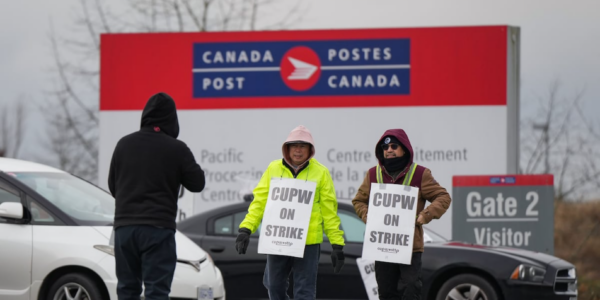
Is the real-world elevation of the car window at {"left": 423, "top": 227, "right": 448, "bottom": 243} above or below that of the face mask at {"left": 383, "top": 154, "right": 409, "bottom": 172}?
below

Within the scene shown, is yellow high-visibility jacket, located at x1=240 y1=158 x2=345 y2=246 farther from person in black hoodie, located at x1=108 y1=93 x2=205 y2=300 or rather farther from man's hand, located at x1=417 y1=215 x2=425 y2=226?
person in black hoodie, located at x1=108 y1=93 x2=205 y2=300

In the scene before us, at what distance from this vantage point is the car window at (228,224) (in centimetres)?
1120

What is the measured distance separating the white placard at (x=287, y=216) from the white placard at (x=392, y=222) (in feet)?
1.56

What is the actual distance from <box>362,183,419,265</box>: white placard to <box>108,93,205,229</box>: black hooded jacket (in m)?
1.52

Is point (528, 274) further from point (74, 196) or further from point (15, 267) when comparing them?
point (15, 267)

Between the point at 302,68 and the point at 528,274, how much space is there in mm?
6569

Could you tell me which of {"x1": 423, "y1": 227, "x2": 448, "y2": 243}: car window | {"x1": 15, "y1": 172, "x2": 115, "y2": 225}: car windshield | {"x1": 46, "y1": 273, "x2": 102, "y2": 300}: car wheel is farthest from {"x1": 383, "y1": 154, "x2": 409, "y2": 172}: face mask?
{"x1": 423, "y1": 227, "x2": 448, "y2": 243}: car window

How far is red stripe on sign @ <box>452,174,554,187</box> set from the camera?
13930 mm

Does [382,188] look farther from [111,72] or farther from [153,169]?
[111,72]

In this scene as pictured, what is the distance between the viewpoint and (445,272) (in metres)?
10.4

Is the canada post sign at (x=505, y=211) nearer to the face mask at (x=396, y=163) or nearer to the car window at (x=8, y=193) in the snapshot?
the face mask at (x=396, y=163)

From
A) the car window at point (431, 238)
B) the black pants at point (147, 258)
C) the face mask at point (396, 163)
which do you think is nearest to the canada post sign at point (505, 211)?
the car window at point (431, 238)

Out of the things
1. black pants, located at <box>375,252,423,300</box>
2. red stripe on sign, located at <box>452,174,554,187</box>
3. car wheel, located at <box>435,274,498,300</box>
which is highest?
red stripe on sign, located at <box>452,174,554,187</box>

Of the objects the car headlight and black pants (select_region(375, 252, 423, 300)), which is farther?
the car headlight
